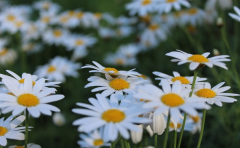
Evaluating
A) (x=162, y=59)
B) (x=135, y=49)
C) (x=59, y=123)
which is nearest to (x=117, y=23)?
(x=135, y=49)

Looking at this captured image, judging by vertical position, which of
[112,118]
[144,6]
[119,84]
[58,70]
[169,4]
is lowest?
[112,118]

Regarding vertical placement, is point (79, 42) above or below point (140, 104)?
above

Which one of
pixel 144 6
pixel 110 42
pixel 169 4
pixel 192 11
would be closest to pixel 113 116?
pixel 169 4

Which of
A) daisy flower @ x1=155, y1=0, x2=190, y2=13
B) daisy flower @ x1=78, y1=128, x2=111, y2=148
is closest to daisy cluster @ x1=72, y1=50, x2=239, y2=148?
daisy flower @ x1=78, y1=128, x2=111, y2=148

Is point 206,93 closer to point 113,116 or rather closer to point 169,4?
point 113,116

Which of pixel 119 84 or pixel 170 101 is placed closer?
pixel 170 101

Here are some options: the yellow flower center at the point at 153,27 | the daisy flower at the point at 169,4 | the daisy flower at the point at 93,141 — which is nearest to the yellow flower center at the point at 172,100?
the daisy flower at the point at 93,141

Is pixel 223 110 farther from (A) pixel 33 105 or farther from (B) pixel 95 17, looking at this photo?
(B) pixel 95 17
